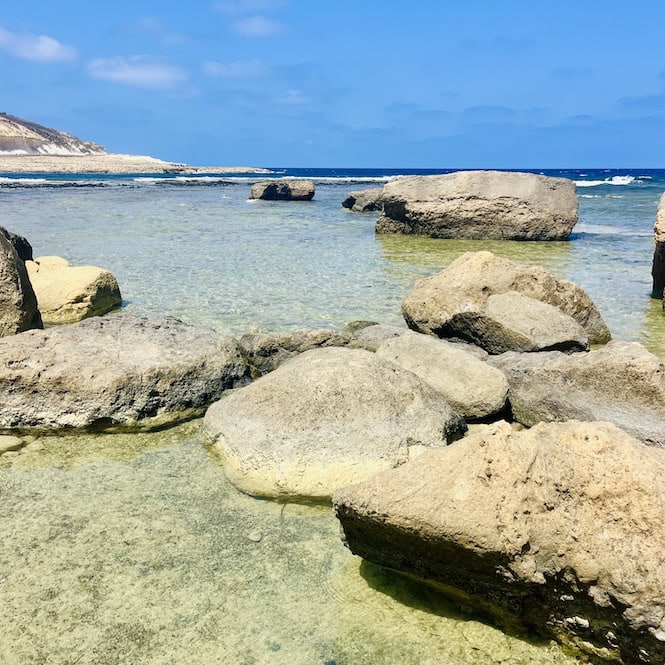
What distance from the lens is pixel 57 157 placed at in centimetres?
9944

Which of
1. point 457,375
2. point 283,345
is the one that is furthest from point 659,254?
point 283,345

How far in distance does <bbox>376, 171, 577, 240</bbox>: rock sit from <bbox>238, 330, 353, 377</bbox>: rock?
461 inches

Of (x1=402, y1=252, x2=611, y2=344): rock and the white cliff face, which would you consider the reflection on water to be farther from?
the white cliff face

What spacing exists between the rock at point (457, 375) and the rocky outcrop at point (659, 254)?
520 cm

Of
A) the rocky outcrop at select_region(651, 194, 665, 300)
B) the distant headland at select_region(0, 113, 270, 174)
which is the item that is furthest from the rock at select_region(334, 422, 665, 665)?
the distant headland at select_region(0, 113, 270, 174)

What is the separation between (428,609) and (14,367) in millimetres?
3622

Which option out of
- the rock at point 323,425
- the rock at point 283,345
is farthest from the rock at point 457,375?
the rock at point 283,345

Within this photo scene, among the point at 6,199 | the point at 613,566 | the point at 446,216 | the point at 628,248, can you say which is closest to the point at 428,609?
the point at 613,566

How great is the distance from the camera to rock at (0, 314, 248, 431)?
4.90m

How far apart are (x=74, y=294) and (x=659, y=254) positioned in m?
8.08

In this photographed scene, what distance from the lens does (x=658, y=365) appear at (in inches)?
183

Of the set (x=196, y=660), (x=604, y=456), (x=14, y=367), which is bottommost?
(x=196, y=660)

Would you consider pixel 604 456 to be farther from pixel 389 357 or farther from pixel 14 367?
pixel 14 367

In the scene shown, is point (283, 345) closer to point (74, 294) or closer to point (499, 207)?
point (74, 294)
